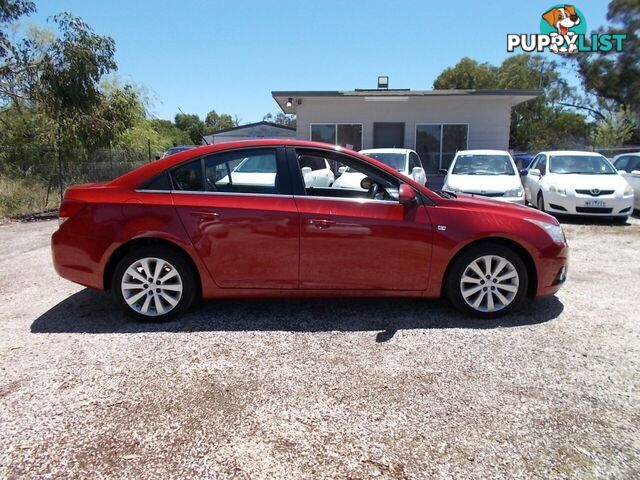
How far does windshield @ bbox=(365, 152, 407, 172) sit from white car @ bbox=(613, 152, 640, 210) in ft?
17.9

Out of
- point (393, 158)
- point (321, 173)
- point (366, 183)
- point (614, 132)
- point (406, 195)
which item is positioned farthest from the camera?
point (614, 132)

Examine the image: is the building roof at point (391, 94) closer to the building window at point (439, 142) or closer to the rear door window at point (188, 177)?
the building window at point (439, 142)

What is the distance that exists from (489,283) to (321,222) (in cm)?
160

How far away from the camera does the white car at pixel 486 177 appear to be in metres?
8.91

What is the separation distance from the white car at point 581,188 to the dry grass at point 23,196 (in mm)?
12198

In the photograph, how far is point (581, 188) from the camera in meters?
9.30

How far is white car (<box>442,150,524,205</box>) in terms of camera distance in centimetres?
891

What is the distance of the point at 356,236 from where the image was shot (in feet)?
Answer: 12.7

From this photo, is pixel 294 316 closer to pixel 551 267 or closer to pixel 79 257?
pixel 79 257

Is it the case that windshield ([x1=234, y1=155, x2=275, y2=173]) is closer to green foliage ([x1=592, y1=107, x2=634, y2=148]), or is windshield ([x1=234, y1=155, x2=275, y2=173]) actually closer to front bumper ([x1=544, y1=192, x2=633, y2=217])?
front bumper ([x1=544, y1=192, x2=633, y2=217])

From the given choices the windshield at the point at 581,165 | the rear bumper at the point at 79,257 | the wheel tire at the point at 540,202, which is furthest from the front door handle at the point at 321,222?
the windshield at the point at 581,165

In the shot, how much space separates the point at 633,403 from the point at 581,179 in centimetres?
799

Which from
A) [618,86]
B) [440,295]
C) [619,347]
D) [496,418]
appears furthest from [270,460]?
[618,86]

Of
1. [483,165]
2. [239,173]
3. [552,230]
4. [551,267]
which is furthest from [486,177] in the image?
[239,173]
